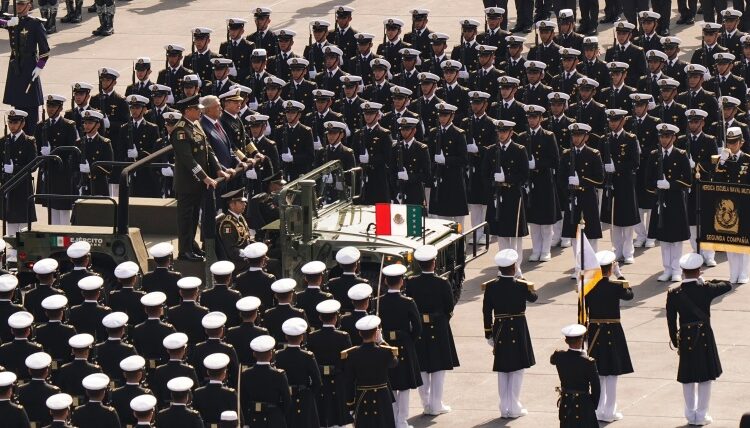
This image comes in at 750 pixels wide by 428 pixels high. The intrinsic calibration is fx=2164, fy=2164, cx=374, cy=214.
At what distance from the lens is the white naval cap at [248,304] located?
2009 centimetres

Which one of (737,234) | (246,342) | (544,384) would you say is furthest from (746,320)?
(246,342)

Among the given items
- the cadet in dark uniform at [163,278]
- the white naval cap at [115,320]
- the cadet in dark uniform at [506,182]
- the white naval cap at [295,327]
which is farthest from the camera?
the cadet in dark uniform at [506,182]

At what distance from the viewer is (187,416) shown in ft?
59.8

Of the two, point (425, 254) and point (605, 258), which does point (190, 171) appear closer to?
point (425, 254)

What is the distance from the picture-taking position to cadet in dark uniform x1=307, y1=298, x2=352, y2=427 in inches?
790

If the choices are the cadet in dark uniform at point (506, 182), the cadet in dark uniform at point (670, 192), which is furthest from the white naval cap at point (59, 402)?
the cadet in dark uniform at point (670, 192)

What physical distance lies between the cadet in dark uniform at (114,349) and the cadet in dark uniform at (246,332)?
3.20ft

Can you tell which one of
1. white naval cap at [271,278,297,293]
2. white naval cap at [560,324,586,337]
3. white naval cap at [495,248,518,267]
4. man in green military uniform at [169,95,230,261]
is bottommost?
white naval cap at [560,324,586,337]

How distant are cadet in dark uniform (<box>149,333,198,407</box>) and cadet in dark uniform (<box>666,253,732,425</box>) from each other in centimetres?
481

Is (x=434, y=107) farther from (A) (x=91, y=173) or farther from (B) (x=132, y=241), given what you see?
(B) (x=132, y=241)

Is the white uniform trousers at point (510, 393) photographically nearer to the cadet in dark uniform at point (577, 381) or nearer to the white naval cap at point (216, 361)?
the cadet in dark uniform at point (577, 381)

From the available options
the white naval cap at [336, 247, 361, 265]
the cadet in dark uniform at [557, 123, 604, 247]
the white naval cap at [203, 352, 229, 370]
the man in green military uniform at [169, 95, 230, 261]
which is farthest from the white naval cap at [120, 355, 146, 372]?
the cadet in dark uniform at [557, 123, 604, 247]

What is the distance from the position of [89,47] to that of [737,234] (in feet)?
52.8

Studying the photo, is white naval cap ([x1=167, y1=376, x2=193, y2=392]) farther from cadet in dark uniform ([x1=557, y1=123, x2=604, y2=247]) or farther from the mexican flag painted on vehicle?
cadet in dark uniform ([x1=557, y1=123, x2=604, y2=247])
